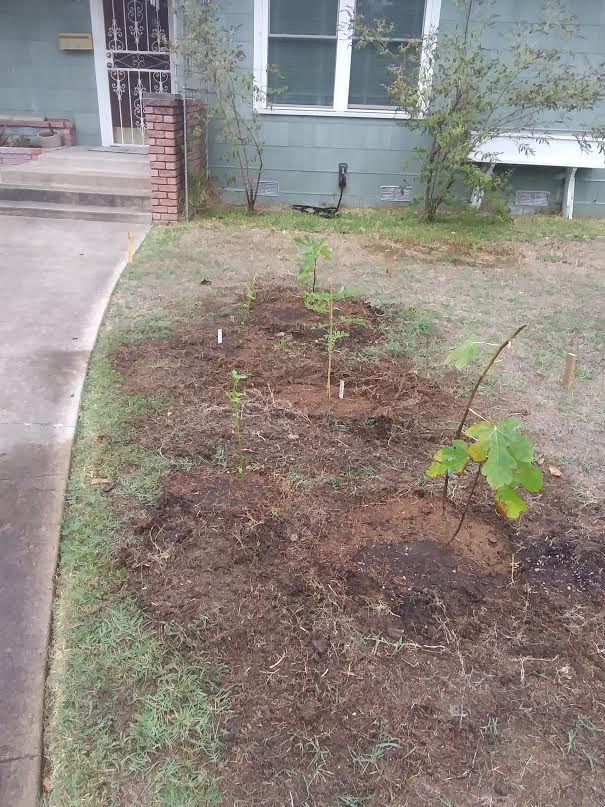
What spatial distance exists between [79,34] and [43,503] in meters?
8.42

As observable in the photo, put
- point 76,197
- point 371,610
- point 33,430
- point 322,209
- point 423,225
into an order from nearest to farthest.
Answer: point 371,610, point 33,430, point 76,197, point 423,225, point 322,209

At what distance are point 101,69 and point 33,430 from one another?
7665mm

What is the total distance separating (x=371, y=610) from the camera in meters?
2.05

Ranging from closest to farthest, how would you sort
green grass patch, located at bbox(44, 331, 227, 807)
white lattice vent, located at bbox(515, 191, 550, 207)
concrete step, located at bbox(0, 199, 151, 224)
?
green grass patch, located at bbox(44, 331, 227, 807) → concrete step, located at bbox(0, 199, 151, 224) → white lattice vent, located at bbox(515, 191, 550, 207)

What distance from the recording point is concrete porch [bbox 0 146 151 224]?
728 centimetres

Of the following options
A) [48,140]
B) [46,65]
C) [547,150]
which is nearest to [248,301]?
[547,150]

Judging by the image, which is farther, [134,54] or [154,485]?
[134,54]

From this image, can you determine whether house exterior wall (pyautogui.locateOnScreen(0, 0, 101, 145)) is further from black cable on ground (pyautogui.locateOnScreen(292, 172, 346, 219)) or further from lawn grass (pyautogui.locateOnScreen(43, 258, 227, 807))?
lawn grass (pyautogui.locateOnScreen(43, 258, 227, 807))

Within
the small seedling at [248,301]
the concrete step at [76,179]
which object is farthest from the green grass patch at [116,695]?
the concrete step at [76,179]

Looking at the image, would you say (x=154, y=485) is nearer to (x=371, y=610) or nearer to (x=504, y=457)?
(x=371, y=610)

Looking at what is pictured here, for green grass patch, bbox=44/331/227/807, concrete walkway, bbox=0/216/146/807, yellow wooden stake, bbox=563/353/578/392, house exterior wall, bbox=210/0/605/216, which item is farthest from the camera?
house exterior wall, bbox=210/0/605/216

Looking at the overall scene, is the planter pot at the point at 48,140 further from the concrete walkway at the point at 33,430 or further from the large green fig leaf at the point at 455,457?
the large green fig leaf at the point at 455,457

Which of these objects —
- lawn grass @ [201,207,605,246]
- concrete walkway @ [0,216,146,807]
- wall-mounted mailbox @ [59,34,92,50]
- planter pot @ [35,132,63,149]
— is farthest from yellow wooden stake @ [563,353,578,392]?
wall-mounted mailbox @ [59,34,92,50]

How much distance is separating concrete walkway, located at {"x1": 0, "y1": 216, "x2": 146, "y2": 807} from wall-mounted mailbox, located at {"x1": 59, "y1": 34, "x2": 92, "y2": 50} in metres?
3.79
